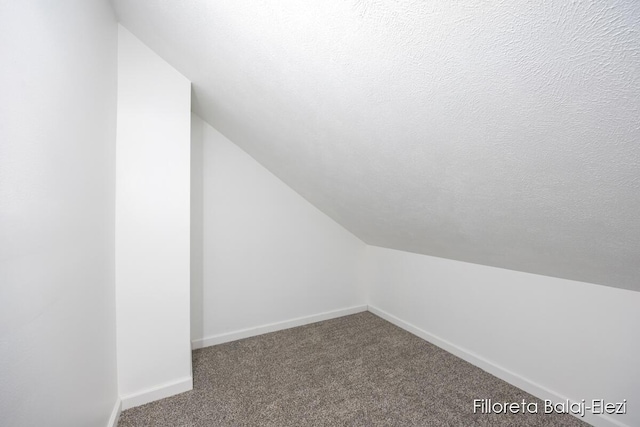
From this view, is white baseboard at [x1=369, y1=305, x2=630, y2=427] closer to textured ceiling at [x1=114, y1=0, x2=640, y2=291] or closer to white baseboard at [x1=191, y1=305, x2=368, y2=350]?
white baseboard at [x1=191, y1=305, x2=368, y2=350]

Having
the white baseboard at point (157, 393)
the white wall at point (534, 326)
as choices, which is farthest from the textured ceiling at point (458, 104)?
the white baseboard at point (157, 393)

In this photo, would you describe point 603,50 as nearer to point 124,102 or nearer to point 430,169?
point 430,169

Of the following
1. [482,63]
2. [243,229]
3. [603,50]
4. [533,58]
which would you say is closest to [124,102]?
[243,229]

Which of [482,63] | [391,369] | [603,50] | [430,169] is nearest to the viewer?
[603,50]

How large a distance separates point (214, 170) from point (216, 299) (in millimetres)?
1146

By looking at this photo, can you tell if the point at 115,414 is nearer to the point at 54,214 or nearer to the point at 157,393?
the point at 157,393

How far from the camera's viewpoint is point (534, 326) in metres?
1.84

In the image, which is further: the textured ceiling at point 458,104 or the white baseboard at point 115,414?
the white baseboard at point 115,414

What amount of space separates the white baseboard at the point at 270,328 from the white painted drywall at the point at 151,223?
57 cm

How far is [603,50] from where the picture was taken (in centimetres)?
62

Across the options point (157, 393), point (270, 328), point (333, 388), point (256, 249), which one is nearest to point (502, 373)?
point (333, 388)

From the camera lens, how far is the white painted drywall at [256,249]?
2.48 m

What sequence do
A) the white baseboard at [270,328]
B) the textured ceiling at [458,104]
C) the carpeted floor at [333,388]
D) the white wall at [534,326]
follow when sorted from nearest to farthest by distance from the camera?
the textured ceiling at [458,104] < the white wall at [534,326] < the carpeted floor at [333,388] < the white baseboard at [270,328]

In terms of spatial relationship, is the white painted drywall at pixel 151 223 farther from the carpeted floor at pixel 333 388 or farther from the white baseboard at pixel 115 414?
the carpeted floor at pixel 333 388
